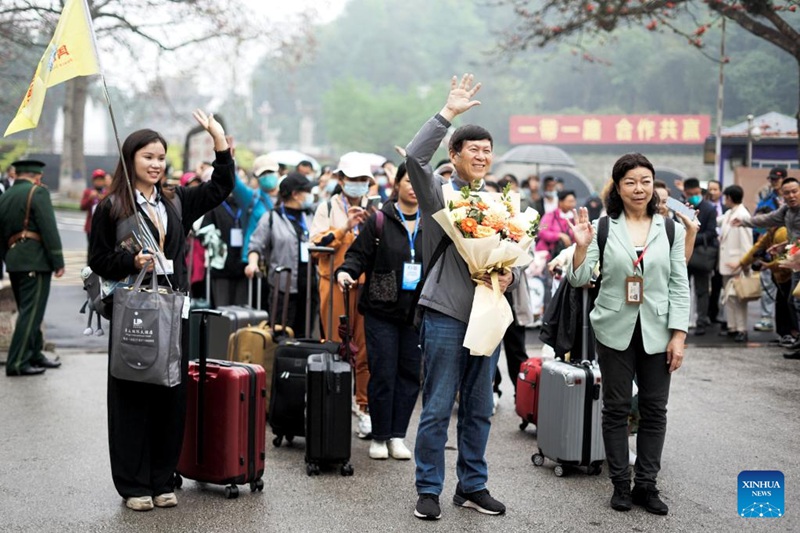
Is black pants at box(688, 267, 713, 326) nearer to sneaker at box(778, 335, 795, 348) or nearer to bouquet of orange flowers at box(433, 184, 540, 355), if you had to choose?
sneaker at box(778, 335, 795, 348)

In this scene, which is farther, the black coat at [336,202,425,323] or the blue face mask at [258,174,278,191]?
the blue face mask at [258,174,278,191]

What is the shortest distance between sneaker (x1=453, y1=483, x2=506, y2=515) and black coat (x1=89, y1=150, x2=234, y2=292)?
1839 mm

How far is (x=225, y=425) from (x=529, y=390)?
8.00 feet

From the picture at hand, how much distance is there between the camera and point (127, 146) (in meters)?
5.80

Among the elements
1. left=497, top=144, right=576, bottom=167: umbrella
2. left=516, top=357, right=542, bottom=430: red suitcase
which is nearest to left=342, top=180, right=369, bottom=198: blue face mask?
left=516, top=357, right=542, bottom=430: red suitcase

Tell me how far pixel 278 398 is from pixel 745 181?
16.3 meters

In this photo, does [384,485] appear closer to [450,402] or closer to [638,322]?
[450,402]

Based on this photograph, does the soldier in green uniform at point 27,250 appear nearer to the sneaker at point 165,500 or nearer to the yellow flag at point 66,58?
the yellow flag at point 66,58

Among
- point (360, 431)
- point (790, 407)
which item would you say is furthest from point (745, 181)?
point (360, 431)

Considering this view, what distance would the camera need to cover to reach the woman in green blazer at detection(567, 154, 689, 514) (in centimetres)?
583

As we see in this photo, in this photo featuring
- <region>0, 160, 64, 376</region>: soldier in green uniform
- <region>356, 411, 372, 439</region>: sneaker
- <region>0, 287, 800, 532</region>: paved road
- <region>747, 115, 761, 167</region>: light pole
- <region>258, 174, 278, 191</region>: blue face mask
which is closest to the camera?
<region>0, 287, 800, 532</region>: paved road

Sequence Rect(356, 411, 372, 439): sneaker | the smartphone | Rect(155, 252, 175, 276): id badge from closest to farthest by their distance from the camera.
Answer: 1. Rect(155, 252, 175, 276): id badge
2. the smartphone
3. Rect(356, 411, 372, 439): sneaker

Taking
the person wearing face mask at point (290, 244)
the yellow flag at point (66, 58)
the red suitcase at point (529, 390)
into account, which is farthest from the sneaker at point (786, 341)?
the yellow flag at point (66, 58)

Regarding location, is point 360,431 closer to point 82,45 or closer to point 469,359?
point 469,359
